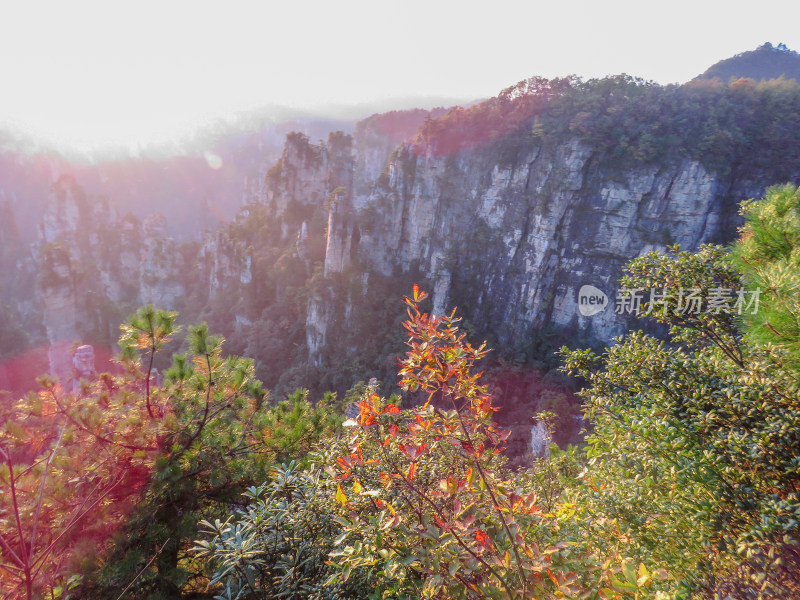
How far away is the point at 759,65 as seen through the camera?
1312 inches

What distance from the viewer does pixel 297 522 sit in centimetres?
204

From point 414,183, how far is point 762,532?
25.5 m

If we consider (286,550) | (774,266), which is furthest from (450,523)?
(774,266)

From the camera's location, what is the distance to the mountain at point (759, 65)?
32.2m

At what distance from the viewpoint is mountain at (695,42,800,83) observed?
106ft

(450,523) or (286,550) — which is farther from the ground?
(450,523)

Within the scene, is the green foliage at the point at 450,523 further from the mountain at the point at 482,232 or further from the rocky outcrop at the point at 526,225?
the rocky outcrop at the point at 526,225

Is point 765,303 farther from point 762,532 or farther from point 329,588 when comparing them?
point 329,588

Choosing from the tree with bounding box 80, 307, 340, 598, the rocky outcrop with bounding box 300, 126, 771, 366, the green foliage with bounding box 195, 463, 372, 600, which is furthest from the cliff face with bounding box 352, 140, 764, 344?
the green foliage with bounding box 195, 463, 372, 600

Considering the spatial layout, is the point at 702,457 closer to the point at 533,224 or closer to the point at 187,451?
the point at 187,451

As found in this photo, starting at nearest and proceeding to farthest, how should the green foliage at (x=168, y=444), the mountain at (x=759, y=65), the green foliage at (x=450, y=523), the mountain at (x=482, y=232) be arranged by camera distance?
1. the green foliage at (x=450, y=523)
2. the green foliage at (x=168, y=444)
3. the mountain at (x=482, y=232)
4. the mountain at (x=759, y=65)

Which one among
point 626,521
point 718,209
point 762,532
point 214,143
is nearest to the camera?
point 762,532

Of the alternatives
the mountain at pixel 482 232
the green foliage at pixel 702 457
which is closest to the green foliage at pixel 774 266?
the green foliage at pixel 702 457

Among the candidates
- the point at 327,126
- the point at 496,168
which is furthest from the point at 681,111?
the point at 327,126
